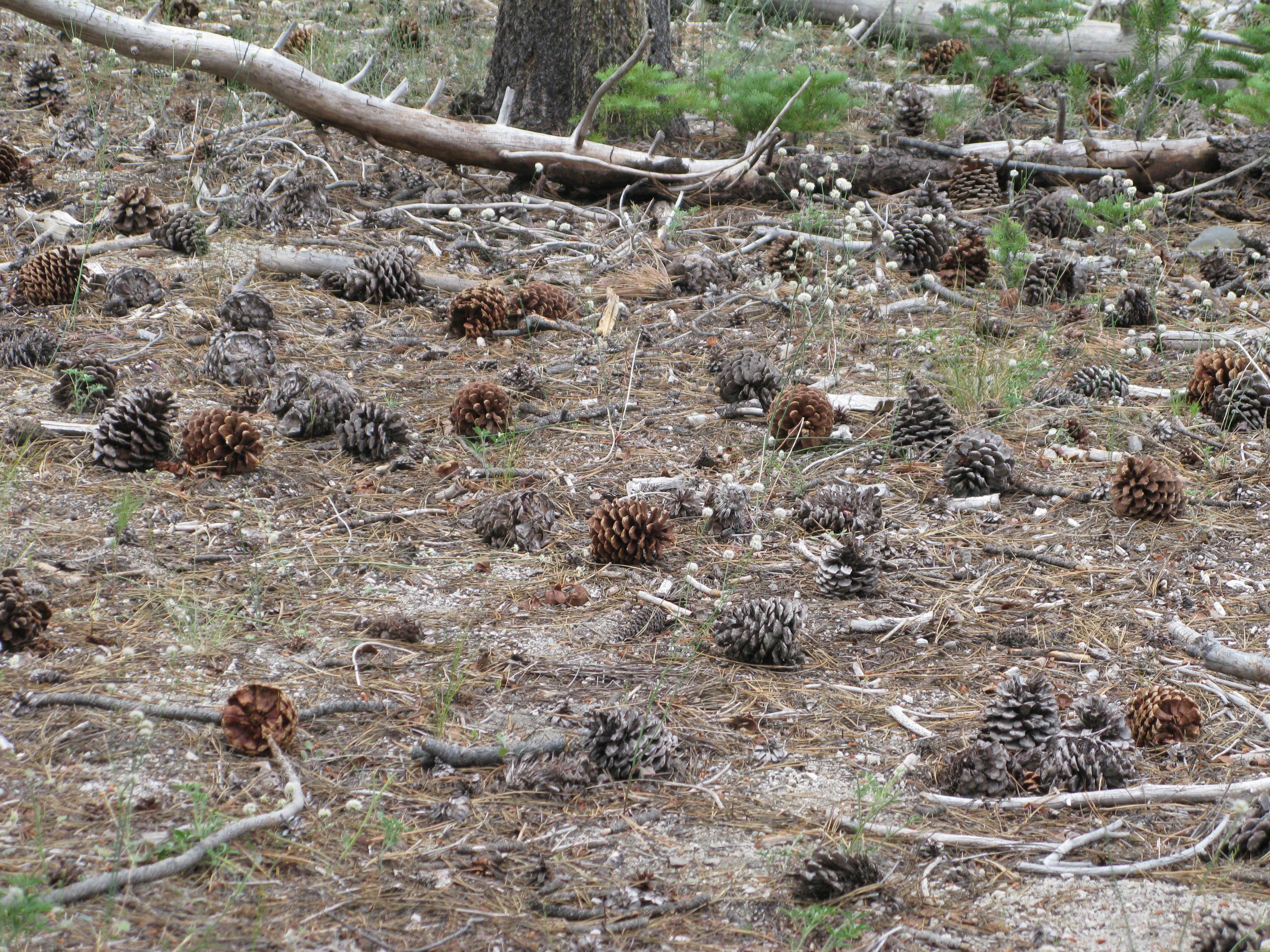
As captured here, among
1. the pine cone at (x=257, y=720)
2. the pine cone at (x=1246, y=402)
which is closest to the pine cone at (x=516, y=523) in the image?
the pine cone at (x=257, y=720)

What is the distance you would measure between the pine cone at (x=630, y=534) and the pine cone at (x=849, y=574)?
0.48 metres

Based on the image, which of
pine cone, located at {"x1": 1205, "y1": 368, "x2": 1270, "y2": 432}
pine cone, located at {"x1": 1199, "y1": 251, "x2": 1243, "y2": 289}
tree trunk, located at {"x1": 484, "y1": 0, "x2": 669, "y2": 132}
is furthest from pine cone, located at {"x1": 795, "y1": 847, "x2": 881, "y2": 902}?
tree trunk, located at {"x1": 484, "y1": 0, "x2": 669, "y2": 132}

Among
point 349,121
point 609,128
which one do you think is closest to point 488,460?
point 349,121

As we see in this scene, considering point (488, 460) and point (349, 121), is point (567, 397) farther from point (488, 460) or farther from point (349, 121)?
point (349, 121)

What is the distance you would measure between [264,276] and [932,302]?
128 inches

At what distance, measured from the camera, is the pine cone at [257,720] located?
230cm

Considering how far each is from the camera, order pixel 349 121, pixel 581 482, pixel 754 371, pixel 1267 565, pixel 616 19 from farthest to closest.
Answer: pixel 616 19 → pixel 349 121 → pixel 754 371 → pixel 581 482 → pixel 1267 565

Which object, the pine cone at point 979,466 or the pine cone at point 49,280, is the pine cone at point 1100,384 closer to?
the pine cone at point 979,466

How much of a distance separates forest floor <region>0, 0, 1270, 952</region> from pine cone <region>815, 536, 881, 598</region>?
0.04 metres

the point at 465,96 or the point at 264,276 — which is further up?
the point at 465,96

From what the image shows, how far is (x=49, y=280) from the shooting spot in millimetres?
4801

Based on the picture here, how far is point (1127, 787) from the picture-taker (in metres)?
2.31

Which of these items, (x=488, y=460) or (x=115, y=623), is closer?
(x=115, y=623)

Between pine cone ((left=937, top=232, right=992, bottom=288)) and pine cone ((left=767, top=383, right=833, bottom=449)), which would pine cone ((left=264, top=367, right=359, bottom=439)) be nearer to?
pine cone ((left=767, top=383, right=833, bottom=449))
